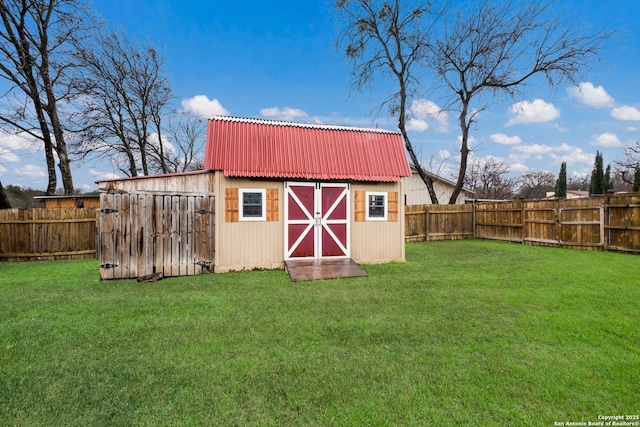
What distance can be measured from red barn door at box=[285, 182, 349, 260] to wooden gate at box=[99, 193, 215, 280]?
2.07 meters

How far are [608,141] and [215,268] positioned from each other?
133 feet

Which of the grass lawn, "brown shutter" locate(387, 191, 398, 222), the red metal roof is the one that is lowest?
the grass lawn

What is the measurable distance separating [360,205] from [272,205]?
2.57 metres

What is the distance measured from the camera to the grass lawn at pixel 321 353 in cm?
230

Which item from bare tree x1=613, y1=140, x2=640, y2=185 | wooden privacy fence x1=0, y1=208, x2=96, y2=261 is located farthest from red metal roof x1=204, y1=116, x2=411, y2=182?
bare tree x1=613, y1=140, x2=640, y2=185

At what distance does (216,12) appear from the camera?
13086 millimetres

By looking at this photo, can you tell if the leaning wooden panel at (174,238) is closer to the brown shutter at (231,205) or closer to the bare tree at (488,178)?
the brown shutter at (231,205)

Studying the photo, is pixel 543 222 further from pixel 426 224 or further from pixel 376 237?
pixel 376 237

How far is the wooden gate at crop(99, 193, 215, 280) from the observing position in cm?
673

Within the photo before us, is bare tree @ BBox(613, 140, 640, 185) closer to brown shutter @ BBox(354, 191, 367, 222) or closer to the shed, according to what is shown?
the shed

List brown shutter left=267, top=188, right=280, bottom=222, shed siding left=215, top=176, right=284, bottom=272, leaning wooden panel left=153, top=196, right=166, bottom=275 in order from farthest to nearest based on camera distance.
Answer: brown shutter left=267, top=188, right=280, bottom=222
shed siding left=215, top=176, right=284, bottom=272
leaning wooden panel left=153, top=196, right=166, bottom=275

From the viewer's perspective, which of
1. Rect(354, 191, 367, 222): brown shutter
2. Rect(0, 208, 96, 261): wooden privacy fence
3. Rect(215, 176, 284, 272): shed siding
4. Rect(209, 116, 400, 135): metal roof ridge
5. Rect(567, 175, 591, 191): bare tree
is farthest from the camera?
Rect(567, 175, 591, 191): bare tree

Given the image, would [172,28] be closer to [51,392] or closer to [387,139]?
[387,139]

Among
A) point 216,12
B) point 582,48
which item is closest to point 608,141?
point 582,48
